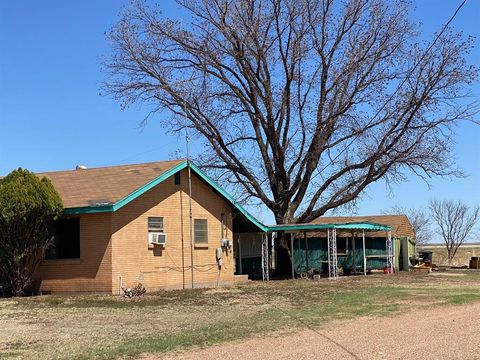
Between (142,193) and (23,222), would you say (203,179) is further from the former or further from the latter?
(23,222)

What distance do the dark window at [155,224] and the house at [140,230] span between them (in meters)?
0.04

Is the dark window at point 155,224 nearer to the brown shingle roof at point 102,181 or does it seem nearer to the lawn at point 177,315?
the brown shingle roof at point 102,181

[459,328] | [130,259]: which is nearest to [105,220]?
[130,259]

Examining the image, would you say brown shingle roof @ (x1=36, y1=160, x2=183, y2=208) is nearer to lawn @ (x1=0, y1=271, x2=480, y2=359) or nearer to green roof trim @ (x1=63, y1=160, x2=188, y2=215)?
green roof trim @ (x1=63, y1=160, x2=188, y2=215)

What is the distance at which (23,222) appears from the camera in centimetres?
1967

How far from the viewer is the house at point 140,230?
20719 millimetres

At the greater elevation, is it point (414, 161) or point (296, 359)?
point (414, 161)

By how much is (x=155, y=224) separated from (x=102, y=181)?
250 cm

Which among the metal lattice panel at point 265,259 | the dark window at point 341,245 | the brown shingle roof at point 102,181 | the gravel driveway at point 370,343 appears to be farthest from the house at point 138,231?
the dark window at point 341,245

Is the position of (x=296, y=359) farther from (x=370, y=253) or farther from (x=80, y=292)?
(x=370, y=253)

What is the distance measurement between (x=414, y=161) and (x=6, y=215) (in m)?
22.3

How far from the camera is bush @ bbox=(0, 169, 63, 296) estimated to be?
1925 cm

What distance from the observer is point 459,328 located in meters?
12.0

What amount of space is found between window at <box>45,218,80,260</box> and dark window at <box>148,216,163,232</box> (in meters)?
2.60
